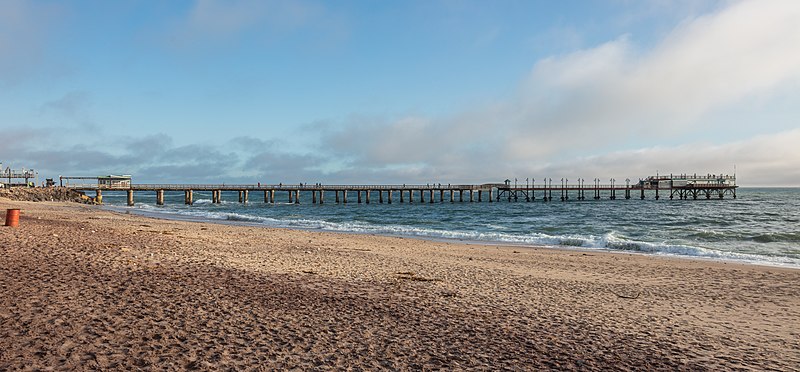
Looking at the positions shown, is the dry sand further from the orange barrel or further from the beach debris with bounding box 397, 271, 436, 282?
the orange barrel

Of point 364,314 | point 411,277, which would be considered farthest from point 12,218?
point 364,314

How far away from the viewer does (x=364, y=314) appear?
6359mm

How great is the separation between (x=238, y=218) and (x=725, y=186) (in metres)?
85.4

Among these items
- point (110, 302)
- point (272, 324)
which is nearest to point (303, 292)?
point (272, 324)

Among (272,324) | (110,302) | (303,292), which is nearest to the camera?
(272,324)

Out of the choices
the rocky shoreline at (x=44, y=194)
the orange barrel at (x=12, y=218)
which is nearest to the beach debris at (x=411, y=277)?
the orange barrel at (x=12, y=218)

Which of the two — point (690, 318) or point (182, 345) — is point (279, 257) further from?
point (690, 318)

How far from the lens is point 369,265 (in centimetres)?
1109

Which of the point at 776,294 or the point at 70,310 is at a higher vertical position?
the point at 70,310

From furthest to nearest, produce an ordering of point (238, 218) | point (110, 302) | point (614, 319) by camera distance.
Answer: point (238, 218) → point (614, 319) → point (110, 302)

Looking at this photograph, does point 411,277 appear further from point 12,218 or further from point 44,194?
point 44,194

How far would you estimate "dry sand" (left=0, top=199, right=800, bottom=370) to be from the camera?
186 inches

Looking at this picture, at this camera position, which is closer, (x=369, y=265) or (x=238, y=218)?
(x=369, y=265)

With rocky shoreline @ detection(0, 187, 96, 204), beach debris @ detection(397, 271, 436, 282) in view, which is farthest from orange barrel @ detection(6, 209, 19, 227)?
rocky shoreline @ detection(0, 187, 96, 204)
